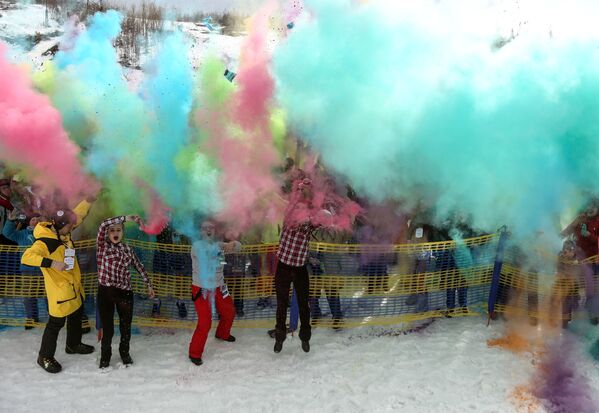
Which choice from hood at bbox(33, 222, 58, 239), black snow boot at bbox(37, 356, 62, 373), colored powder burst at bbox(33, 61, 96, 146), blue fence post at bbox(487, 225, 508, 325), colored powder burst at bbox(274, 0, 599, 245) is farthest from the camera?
colored powder burst at bbox(33, 61, 96, 146)

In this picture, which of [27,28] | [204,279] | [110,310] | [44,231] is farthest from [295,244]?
[27,28]

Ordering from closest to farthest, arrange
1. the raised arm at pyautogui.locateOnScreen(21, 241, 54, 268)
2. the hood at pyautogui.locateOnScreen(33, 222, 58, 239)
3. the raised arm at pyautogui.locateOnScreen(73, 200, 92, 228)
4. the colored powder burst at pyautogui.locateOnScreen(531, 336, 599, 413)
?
the colored powder burst at pyautogui.locateOnScreen(531, 336, 599, 413) → the raised arm at pyautogui.locateOnScreen(21, 241, 54, 268) → the hood at pyautogui.locateOnScreen(33, 222, 58, 239) → the raised arm at pyautogui.locateOnScreen(73, 200, 92, 228)

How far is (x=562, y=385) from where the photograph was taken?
4.49m

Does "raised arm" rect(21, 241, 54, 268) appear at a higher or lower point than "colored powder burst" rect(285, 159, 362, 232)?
lower

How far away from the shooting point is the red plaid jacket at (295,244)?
193 inches

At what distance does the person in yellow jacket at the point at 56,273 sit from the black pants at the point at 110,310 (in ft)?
0.97

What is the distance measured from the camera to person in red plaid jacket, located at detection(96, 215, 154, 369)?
15.4 feet

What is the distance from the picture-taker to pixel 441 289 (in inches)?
227

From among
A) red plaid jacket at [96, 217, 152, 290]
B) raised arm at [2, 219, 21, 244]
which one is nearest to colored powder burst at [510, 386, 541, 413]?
red plaid jacket at [96, 217, 152, 290]

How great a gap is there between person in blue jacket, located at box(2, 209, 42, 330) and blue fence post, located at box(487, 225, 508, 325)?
4.87m

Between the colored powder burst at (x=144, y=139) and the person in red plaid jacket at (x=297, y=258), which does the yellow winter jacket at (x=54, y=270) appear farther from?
the person in red plaid jacket at (x=297, y=258)

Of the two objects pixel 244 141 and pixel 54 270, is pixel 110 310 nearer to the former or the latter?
pixel 54 270

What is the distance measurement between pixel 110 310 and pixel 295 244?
5.92 ft

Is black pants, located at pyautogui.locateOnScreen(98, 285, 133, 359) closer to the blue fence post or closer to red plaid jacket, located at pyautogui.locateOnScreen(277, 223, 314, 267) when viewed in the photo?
red plaid jacket, located at pyautogui.locateOnScreen(277, 223, 314, 267)
